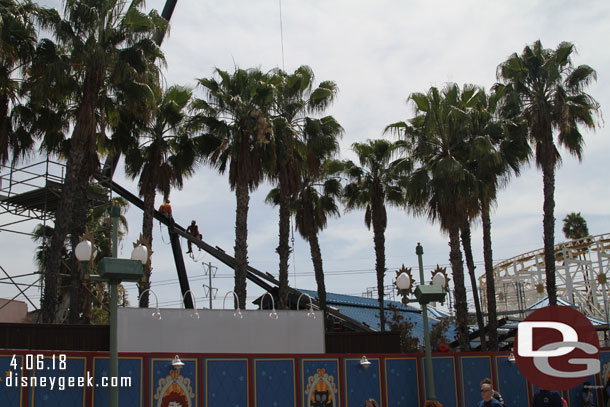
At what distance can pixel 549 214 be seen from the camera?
26609 mm

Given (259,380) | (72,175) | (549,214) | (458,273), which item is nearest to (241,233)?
(72,175)

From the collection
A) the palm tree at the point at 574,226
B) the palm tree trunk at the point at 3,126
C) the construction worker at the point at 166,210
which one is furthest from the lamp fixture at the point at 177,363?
the palm tree at the point at 574,226

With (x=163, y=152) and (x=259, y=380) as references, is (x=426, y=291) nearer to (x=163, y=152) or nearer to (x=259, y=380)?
(x=259, y=380)

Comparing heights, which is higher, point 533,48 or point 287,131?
point 533,48

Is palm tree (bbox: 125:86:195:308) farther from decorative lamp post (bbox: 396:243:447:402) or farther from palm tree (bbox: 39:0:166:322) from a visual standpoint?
decorative lamp post (bbox: 396:243:447:402)

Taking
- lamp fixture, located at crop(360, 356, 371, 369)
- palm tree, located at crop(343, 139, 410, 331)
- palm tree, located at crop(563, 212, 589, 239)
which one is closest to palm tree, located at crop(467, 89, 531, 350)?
palm tree, located at crop(343, 139, 410, 331)

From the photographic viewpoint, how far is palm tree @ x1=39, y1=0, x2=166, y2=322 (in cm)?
2089

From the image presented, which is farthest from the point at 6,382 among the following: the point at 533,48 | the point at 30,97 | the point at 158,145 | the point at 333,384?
the point at 533,48

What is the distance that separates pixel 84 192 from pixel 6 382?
9727 millimetres

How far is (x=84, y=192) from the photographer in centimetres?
2273

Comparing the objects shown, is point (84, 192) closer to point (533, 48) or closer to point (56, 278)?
point (56, 278)

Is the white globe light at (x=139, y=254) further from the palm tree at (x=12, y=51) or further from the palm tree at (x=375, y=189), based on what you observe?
the palm tree at (x=375, y=189)

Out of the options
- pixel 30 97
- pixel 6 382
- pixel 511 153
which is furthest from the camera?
pixel 511 153

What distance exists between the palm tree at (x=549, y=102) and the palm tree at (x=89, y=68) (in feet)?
48.4
